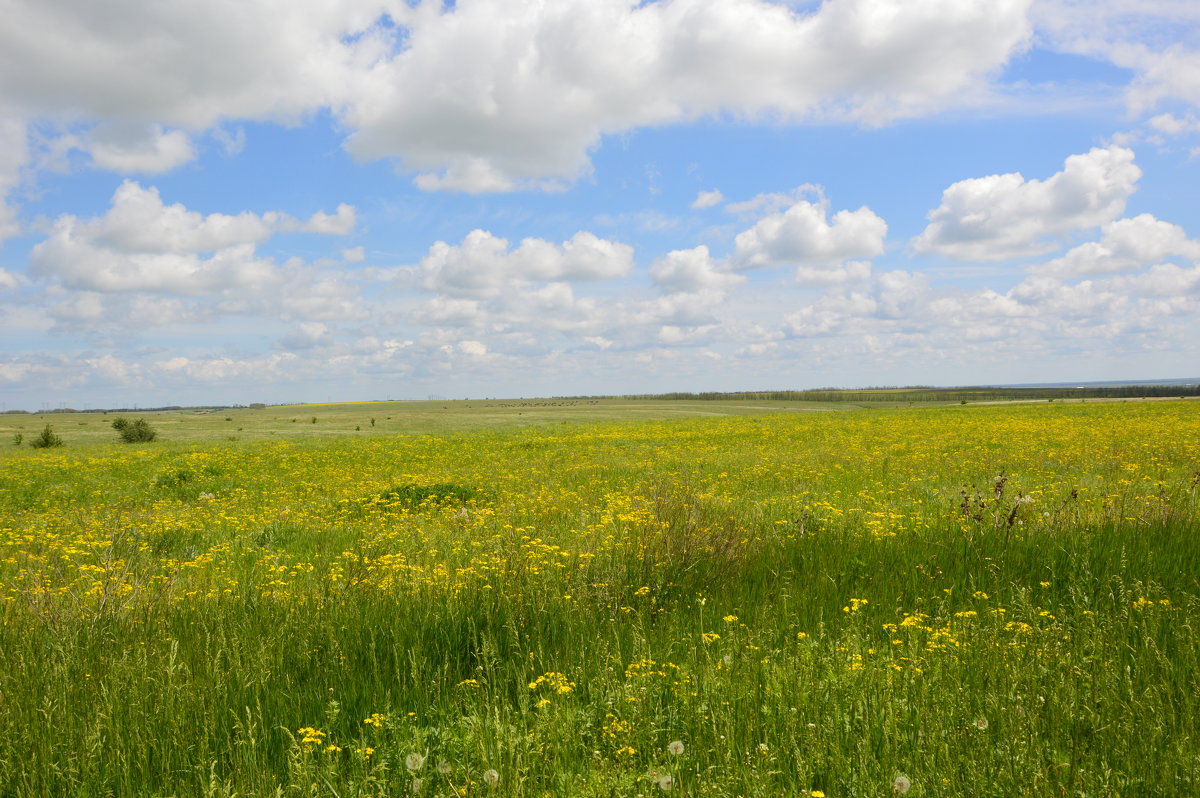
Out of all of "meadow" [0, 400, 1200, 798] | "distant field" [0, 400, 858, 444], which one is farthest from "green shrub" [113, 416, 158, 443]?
"meadow" [0, 400, 1200, 798]

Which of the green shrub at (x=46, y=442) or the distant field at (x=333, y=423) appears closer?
the green shrub at (x=46, y=442)

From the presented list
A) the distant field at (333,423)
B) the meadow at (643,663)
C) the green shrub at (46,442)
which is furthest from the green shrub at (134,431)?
the meadow at (643,663)

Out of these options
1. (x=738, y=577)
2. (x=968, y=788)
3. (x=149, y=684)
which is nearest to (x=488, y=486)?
(x=738, y=577)

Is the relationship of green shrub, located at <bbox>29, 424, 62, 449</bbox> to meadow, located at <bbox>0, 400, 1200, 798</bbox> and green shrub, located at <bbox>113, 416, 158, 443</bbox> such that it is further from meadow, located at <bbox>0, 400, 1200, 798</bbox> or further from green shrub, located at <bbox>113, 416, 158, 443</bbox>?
meadow, located at <bbox>0, 400, 1200, 798</bbox>

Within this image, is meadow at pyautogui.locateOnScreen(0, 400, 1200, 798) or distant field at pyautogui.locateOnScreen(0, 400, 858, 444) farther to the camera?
distant field at pyautogui.locateOnScreen(0, 400, 858, 444)

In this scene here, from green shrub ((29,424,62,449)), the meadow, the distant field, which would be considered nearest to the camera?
the meadow

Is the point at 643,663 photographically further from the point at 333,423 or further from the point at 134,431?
the point at 333,423

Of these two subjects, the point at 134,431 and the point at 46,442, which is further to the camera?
the point at 134,431

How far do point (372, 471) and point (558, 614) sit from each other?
16.5m

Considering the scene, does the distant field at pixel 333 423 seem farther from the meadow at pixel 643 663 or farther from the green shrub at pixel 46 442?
the meadow at pixel 643 663

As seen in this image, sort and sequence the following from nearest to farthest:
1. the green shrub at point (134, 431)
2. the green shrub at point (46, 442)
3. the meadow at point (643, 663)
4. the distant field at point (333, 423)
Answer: the meadow at point (643, 663)
the green shrub at point (46, 442)
the green shrub at point (134, 431)
the distant field at point (333, 423)

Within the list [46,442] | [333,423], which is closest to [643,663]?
[46,442]

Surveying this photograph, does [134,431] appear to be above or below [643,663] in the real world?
above

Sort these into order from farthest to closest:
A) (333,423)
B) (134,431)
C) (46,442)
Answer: (333,423) < (134,431) < (46,442)
